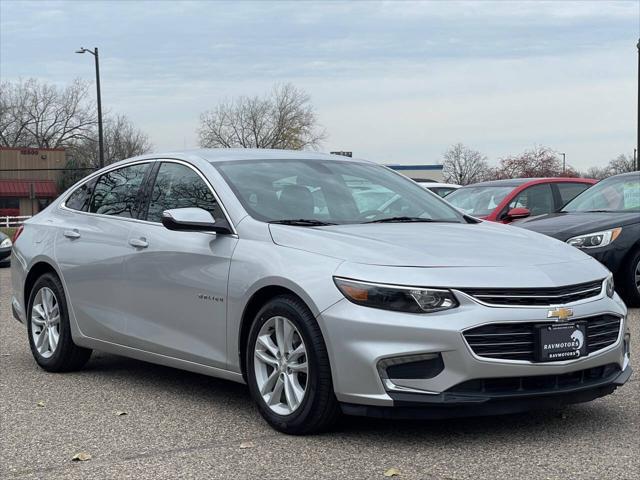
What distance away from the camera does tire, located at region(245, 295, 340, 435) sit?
491 centimetres

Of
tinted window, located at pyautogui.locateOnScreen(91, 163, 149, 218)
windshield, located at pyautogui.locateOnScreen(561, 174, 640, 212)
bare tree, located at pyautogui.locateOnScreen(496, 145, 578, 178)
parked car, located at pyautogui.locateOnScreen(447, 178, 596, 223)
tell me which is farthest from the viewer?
bare tree, located at pyautogui.locateOnScreen(496, 145, 578, 178)

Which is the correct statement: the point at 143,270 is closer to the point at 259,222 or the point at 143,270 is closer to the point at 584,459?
the point at 259,222

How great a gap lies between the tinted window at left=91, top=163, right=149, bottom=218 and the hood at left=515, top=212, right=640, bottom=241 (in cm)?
508

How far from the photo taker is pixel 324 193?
238 inches

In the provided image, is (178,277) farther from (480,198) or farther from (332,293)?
(480,198)

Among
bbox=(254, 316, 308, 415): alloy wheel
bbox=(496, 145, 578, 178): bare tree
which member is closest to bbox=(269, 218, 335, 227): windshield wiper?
bbox=(254, 316, 308, 415): alloy wheel

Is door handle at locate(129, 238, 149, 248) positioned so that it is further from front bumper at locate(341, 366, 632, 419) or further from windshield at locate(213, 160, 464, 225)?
front bumper at locate(341, 366, 632, 419)

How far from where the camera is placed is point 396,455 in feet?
15.6

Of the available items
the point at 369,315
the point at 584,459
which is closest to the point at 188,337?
the point at 369,315

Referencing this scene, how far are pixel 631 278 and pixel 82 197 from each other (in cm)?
594

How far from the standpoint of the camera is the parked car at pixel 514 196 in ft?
44.4

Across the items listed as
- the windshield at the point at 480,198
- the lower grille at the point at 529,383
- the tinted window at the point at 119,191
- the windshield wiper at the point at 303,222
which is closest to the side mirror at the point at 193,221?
the windshield wiper at the point at 303,222

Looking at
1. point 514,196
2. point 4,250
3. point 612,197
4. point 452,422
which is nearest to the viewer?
point 452,422

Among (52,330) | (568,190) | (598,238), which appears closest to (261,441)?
(52,330)
